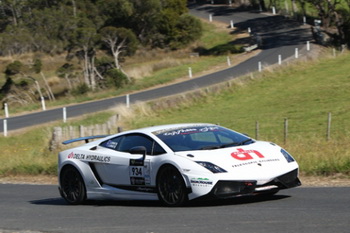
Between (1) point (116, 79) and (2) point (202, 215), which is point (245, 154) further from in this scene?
(1) point (116, 79)

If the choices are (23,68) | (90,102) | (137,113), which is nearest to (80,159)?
(137,113)

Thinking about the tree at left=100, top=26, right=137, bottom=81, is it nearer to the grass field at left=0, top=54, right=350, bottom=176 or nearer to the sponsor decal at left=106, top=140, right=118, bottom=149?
the grass field at left=0, top=54, right=350, bottom=176

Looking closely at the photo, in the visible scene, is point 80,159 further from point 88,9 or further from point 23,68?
point 88,9

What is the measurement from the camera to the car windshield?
10.5m

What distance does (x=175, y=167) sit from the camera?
32.8ft

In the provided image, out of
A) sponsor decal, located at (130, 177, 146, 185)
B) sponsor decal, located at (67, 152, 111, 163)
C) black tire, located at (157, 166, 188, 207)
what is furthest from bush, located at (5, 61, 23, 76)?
black tire, located at (157, 166, 188, 207)

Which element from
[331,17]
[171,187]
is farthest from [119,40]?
[171,187]

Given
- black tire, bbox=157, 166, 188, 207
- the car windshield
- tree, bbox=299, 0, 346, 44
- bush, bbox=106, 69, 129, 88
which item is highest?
tree, bbox=299, 0, 346, 44

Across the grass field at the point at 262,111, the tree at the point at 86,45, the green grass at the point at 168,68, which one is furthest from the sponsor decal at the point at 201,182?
the tree at the point at 86,45

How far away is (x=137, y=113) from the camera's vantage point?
117 ft

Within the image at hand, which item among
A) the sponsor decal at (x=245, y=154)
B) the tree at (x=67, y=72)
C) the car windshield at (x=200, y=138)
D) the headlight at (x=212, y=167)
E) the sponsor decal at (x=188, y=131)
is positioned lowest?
the headlight at (x=212, y=167)

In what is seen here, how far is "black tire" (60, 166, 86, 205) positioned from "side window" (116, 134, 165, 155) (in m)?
0.96

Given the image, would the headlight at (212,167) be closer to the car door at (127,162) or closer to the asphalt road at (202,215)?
the asphalt road at (202,215)

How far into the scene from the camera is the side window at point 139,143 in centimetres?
1059
